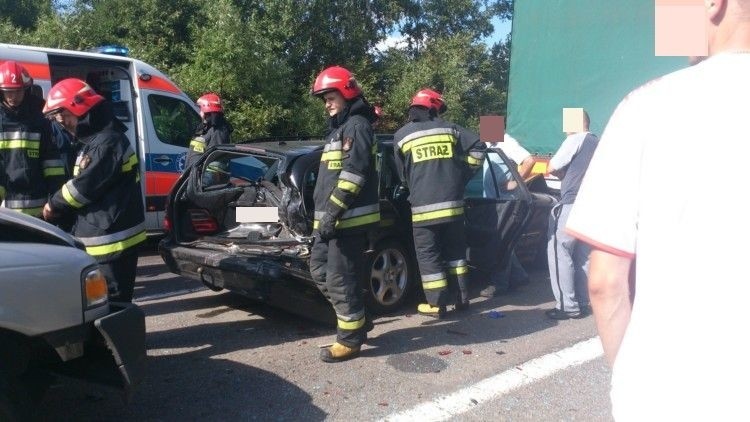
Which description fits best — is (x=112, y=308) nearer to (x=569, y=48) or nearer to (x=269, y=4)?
(x=569, y=48)

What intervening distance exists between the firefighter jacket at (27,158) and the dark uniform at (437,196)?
2700mm

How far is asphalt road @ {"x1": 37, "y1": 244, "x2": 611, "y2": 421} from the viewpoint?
4.02 m

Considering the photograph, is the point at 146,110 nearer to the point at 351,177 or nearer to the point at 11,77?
the point at 11,77

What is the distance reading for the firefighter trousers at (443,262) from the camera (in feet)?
18.4

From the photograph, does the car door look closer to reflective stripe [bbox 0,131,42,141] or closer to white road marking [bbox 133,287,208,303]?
white road marking [bbox 133,287,208,303]

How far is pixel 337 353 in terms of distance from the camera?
15.7 feet

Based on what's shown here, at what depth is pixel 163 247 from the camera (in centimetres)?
603

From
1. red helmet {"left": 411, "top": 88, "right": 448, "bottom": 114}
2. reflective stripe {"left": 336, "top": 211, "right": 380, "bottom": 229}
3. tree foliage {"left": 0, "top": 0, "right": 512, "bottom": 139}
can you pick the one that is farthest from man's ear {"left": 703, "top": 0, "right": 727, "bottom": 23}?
tree foliage {"left": 0, "top": 0, "right": 512, "bottom": 139}

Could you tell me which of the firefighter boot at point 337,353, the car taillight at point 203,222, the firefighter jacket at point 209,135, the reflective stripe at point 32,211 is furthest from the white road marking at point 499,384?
the firefighter jacket at point 209,135

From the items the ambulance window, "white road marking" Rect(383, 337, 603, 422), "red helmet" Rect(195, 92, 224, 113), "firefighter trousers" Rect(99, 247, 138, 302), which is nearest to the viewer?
"white road marking" Rect(383, 337, 603, 422)

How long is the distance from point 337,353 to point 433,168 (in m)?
1.71

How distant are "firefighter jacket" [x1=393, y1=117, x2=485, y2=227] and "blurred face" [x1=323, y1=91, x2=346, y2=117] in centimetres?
100

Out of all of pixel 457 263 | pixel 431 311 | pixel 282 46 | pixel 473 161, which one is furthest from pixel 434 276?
pixel 282 46

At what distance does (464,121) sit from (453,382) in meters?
16.7
